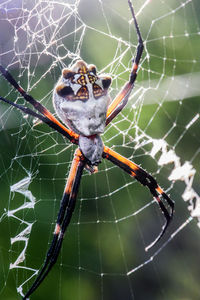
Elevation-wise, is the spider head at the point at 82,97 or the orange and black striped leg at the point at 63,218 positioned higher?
the spider head at the point at 82,97

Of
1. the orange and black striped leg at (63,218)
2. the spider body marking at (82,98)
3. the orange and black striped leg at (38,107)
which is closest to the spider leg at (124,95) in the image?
the spider body marking at (82,98)

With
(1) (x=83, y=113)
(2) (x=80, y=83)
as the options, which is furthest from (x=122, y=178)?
(2) (x=80, y=83)

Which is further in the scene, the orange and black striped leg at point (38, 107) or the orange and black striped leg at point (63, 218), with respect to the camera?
the orange and black striped leg at point (63, 218)

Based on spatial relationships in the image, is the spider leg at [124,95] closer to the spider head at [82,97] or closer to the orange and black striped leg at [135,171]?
the spider head at [82,97]

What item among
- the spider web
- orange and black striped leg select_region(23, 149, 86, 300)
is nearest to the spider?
orange and black striped leg select_region(23, 149, 86, 300)

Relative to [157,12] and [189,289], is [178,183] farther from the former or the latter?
[157,12]

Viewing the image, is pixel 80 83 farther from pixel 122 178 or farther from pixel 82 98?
pixel 122 178
